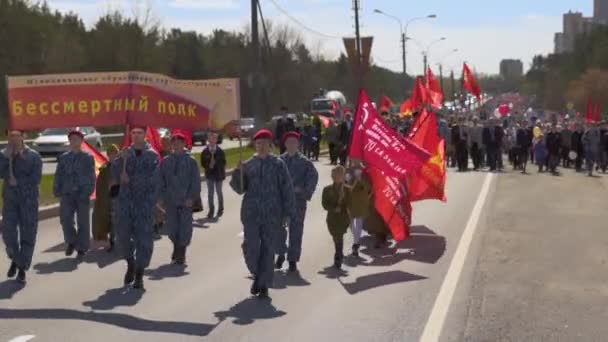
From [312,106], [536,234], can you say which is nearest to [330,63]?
[312,106]

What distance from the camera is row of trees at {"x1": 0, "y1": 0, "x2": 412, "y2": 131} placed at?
61000mm

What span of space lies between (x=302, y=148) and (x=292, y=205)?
2708 centimetres

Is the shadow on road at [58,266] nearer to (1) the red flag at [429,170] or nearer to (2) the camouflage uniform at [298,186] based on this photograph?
(2) the camouflage uniform at [298,186]

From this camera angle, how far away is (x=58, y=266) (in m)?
13.0

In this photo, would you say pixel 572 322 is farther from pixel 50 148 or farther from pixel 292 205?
pixel 50 148

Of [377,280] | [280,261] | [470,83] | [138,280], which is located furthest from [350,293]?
[470,83]

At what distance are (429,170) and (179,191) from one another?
5.41 meters

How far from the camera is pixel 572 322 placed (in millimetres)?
9375

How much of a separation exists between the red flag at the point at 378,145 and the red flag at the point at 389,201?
0.53ft

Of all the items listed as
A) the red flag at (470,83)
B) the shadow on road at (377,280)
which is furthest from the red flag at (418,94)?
the shadow on road at (377,280)

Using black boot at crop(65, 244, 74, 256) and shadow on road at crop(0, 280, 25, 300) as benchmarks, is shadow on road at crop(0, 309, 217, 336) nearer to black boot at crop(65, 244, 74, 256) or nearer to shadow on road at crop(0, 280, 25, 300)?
shadow on road at crop(0, 280, 25, 300)

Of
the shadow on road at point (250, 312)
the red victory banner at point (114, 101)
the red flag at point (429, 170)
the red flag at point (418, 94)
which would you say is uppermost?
the red victory banner at point (114, 101)

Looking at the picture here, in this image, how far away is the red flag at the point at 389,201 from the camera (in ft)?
47.7

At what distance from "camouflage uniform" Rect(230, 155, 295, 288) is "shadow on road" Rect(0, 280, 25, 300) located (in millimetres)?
2410
